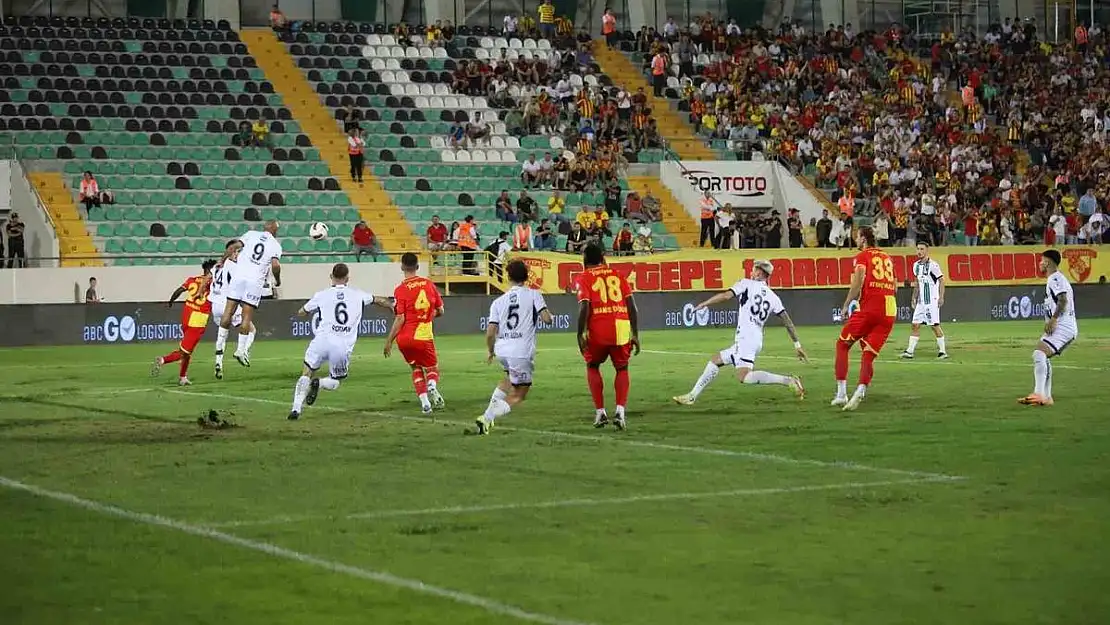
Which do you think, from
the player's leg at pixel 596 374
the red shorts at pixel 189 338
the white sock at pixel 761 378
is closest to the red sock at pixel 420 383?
the player's leg at pixel 596 374

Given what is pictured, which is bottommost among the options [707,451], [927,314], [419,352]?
[707,451]

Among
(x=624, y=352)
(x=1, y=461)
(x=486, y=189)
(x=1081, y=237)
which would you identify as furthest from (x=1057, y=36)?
(x=1, y=461)

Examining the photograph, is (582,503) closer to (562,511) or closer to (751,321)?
(562,511)

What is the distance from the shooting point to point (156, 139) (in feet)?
154

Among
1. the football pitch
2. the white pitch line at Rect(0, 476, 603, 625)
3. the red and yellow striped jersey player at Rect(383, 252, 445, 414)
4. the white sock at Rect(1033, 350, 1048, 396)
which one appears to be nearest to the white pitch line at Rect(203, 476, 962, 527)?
the football pitch

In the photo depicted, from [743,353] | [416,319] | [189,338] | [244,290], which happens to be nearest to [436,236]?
[244,290]

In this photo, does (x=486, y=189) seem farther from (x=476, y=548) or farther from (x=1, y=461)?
(x=476, y=548)

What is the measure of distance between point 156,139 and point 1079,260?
91.7ft

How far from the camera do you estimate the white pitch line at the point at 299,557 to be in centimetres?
848

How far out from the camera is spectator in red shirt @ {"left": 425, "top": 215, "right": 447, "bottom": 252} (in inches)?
1741

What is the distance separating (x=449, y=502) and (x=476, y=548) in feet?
6.69

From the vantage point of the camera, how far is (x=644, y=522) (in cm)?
1137

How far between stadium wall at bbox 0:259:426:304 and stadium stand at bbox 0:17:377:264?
1.95 feet

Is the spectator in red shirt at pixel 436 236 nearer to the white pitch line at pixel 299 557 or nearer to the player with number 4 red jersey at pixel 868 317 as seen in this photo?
the player with number 4 red jersey at pixel 868 317
